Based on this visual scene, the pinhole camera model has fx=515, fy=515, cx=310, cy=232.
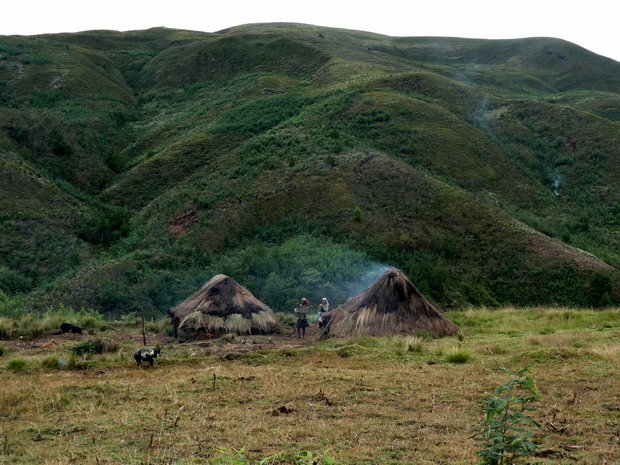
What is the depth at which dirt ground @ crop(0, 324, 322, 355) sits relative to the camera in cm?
1512

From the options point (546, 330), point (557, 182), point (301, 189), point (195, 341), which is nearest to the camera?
point (546, 330)

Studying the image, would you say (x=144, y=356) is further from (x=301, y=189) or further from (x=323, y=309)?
(x=301, y=189)

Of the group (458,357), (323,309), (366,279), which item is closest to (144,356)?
(458,357)

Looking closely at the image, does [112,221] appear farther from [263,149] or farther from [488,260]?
[488,260]

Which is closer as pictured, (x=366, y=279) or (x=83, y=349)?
(x=83, y=349)

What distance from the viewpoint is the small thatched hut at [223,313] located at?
18.3 metres

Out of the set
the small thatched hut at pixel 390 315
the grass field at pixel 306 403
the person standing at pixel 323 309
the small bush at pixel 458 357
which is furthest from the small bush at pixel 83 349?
the small bush at pixel 458 357

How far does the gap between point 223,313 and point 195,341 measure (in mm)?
1626

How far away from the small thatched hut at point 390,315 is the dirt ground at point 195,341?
60.8 inches

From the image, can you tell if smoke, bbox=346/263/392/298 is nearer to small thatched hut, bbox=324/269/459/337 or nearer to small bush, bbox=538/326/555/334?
small thatched hut, bbox=324/269/459/337

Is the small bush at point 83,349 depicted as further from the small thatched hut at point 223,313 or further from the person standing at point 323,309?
the person standing at point 323,309

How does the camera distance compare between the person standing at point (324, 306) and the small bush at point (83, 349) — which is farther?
the person standing at point (324, 306)

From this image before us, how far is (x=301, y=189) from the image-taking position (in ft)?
118

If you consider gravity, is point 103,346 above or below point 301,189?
below
